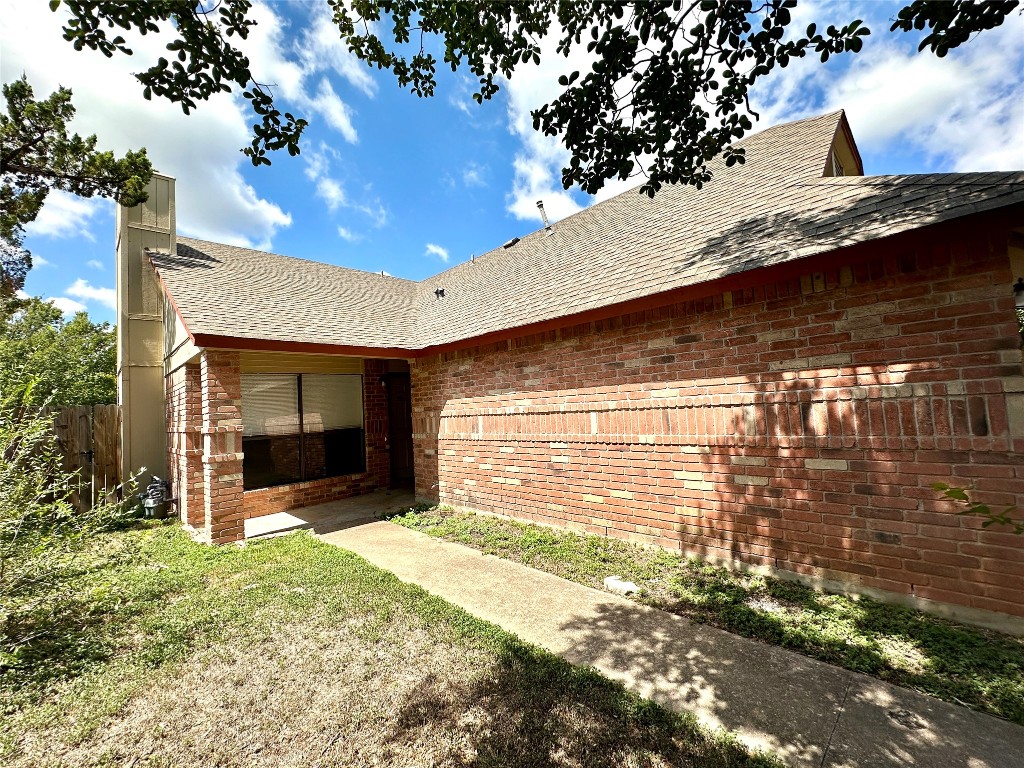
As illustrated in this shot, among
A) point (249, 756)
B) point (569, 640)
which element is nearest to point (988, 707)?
point (569, 640)

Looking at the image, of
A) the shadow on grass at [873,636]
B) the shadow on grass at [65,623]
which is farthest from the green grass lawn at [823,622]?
the shadow on grass at [65,623]

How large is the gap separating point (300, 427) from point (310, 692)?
20.8 feet

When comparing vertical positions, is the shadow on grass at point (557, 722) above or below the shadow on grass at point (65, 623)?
below

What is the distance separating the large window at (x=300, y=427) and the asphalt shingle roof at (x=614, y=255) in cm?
144

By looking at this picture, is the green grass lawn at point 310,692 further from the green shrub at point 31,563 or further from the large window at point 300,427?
the large window at point 300,427

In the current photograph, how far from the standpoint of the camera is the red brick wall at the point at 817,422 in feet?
10.4

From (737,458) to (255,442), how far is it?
7.86 metres

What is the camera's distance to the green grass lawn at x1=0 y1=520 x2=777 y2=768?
229 centimetres

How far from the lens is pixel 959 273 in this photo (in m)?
3.25

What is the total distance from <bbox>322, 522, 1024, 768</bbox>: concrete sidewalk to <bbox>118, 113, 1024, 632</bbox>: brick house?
4.34 ft

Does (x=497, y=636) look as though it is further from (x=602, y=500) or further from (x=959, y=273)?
(x=959, y=273)

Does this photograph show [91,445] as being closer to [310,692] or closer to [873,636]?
[310,692]

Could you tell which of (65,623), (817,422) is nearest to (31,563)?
(65,623)

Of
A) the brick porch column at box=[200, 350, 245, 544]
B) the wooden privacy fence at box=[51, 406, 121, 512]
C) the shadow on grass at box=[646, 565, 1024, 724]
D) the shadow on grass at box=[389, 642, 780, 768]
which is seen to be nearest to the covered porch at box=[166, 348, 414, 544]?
the brick porch column at box=[200, 350, 245, 544]
